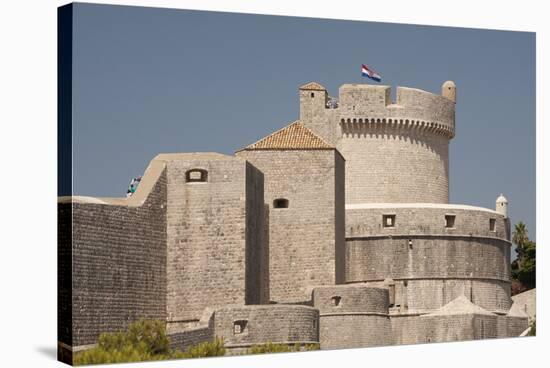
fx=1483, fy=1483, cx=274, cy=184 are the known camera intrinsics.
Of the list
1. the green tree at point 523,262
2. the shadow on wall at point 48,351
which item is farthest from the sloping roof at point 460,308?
the shadow on wall at point 48,351

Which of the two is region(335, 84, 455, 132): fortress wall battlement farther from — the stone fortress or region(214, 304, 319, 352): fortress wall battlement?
region(214, 304, 319, 352): fortress wall battlement

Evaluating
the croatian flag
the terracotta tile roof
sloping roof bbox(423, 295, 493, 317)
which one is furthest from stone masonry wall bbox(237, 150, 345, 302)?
the terracotta tile roof

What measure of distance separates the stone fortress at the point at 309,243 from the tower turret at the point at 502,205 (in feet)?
0.34

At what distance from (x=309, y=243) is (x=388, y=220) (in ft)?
18.7

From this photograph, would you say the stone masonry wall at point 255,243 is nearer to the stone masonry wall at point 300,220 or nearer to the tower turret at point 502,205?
the stone masonry wall at point 300,220

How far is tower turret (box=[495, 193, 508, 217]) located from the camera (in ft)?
122

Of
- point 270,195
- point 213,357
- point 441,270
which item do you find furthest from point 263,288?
point 441,270

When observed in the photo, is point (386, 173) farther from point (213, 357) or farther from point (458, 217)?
point (213, 357)

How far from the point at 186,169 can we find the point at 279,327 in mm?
3694

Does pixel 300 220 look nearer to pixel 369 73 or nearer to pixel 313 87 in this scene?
pixel 369 73

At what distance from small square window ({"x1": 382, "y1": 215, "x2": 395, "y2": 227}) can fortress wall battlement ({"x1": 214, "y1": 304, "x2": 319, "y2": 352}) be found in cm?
816

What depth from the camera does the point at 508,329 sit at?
3425cm

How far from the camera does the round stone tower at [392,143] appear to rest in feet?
129

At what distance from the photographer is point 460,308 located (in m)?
34.8
